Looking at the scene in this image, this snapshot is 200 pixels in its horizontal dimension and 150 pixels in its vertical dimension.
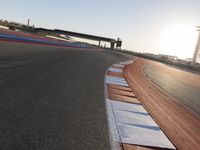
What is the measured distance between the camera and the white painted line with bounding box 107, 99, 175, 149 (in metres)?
5.17

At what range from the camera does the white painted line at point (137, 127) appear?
5.17 metres

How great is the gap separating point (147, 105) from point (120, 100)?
2.66 feet

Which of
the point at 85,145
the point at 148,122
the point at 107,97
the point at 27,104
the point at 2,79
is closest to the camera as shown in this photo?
the point at 85,145

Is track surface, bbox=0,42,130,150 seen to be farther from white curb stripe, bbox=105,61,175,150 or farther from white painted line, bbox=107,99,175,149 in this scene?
white painted line, bbox=107,99,175,149

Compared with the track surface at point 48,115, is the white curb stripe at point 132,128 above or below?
below

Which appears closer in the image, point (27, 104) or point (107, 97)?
point (27, 104)

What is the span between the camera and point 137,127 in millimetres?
6000

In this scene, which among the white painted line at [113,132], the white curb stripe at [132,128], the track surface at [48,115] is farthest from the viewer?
the white curb stripe at [132,128]

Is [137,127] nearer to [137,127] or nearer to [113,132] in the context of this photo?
[137,127]

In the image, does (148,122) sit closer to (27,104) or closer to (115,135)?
(115,135)

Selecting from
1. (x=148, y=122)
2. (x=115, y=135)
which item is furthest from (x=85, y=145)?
(x=148, y=122)

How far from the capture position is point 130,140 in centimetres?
507

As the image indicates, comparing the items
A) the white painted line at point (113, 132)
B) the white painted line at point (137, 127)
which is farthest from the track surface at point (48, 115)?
the white painted line at point (137, 127)

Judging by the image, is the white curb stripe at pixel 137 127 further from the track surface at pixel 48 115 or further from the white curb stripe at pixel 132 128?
the track surface at pixel 48 115
